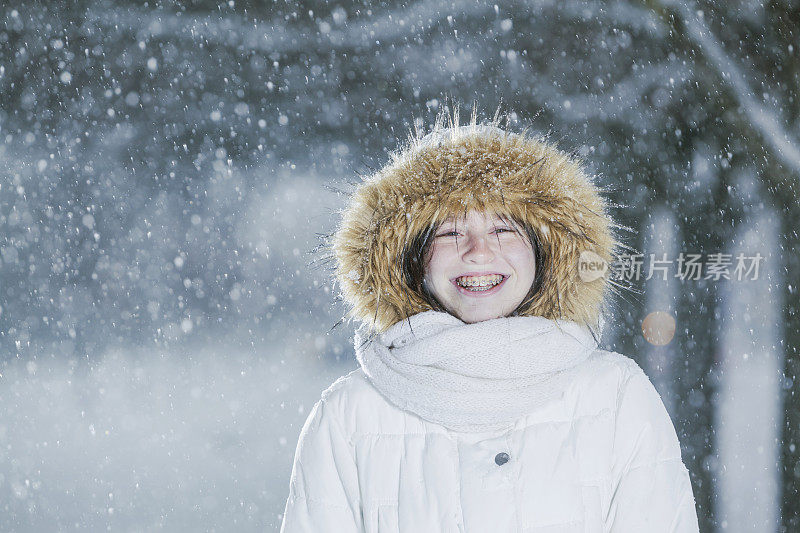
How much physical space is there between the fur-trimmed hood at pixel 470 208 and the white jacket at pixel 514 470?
0.13m

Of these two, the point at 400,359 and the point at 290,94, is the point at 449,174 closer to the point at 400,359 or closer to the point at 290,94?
the point at 400,359

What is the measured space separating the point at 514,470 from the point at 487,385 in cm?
11

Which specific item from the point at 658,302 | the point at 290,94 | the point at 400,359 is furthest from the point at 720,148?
the point at 290,94

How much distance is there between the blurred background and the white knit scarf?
1.58 m

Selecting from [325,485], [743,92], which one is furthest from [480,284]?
[743,92]

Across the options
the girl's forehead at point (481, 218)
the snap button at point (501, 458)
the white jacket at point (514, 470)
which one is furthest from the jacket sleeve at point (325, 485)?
the girl's forehead at point (481, 218)

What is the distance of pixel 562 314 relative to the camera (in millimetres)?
1062

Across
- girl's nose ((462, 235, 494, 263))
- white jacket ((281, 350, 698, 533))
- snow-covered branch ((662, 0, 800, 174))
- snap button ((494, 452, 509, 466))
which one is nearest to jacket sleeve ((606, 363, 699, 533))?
white jacket ((281, 350, 698, 533))

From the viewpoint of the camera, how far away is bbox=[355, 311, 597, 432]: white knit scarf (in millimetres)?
957

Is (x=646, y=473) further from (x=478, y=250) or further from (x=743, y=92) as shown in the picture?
(x=743, y=92)

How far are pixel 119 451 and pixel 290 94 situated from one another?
2.16 meters

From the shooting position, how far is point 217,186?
4184mm

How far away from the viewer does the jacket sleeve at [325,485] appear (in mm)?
965

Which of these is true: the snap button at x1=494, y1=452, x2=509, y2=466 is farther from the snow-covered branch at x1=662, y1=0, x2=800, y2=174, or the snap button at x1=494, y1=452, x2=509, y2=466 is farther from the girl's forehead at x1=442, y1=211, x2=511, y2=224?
the snow-covered branch at x1=662, y1=0, x2=800, y2=174
